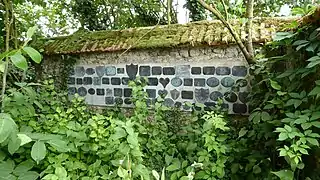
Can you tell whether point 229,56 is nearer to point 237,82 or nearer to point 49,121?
point 237,82

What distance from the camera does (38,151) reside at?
162 centimetres

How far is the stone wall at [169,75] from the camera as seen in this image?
2820 millimetres

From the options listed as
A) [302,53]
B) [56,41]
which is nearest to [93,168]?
[302,53]

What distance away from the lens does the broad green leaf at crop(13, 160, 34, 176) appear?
5.69 ft

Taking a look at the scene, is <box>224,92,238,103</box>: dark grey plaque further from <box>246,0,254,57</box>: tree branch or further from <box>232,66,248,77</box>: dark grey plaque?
<box>246,0,254,57</box>: tree branch

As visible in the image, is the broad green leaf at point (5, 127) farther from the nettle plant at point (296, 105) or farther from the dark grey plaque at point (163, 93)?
the dark grey plaque at point (163, 93)

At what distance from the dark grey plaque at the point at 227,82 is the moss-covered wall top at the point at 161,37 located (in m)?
0.32

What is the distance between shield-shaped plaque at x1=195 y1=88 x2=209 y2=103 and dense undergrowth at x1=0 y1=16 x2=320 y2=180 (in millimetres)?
485

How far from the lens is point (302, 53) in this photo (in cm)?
184

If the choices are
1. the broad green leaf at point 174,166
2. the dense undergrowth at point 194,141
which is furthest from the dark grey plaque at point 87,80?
the broad green leaf at point 174,166

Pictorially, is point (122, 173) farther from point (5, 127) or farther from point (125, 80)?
point (125, 80)

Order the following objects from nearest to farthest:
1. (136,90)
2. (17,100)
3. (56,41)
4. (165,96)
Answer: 1. (17,100)
2. (136,90)
3. (165,96)
4. (56,41)

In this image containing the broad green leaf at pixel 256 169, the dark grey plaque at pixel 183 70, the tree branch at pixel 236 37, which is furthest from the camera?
the dark grey plaque at pixel 183 70

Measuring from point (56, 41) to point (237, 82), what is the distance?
7.15 feet
